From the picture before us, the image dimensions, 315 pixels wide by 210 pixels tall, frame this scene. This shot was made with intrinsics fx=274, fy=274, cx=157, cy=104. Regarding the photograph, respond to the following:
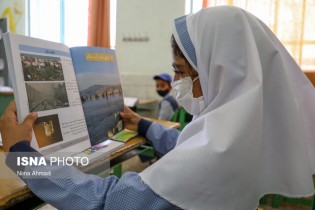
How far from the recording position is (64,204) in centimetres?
65

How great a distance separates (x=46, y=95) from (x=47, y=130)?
0.34 ft

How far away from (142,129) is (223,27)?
0.66m

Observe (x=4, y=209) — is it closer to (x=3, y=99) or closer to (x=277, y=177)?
(x=277, y=177)

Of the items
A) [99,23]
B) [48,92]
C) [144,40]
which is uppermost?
[99,23]

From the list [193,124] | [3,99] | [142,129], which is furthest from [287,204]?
[3,99]

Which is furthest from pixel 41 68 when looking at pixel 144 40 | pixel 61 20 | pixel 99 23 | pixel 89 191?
pixel 61 20

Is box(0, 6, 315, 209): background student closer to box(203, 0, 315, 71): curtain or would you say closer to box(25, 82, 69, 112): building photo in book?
box(25, 82, 69, 112): building photo in book

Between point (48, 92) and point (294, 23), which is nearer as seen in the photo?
point (48, 92)

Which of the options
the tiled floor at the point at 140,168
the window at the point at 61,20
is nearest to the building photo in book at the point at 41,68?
the tiled floor at the point at 140,168

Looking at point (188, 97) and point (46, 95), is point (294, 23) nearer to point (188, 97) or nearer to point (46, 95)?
point (188, 97)

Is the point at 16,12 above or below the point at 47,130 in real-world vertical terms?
above

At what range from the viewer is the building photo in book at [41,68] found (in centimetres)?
76

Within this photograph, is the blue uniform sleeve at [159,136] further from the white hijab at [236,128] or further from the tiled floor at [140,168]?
the tiled floor at [140,168]

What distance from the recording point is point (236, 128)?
0.59 meters
